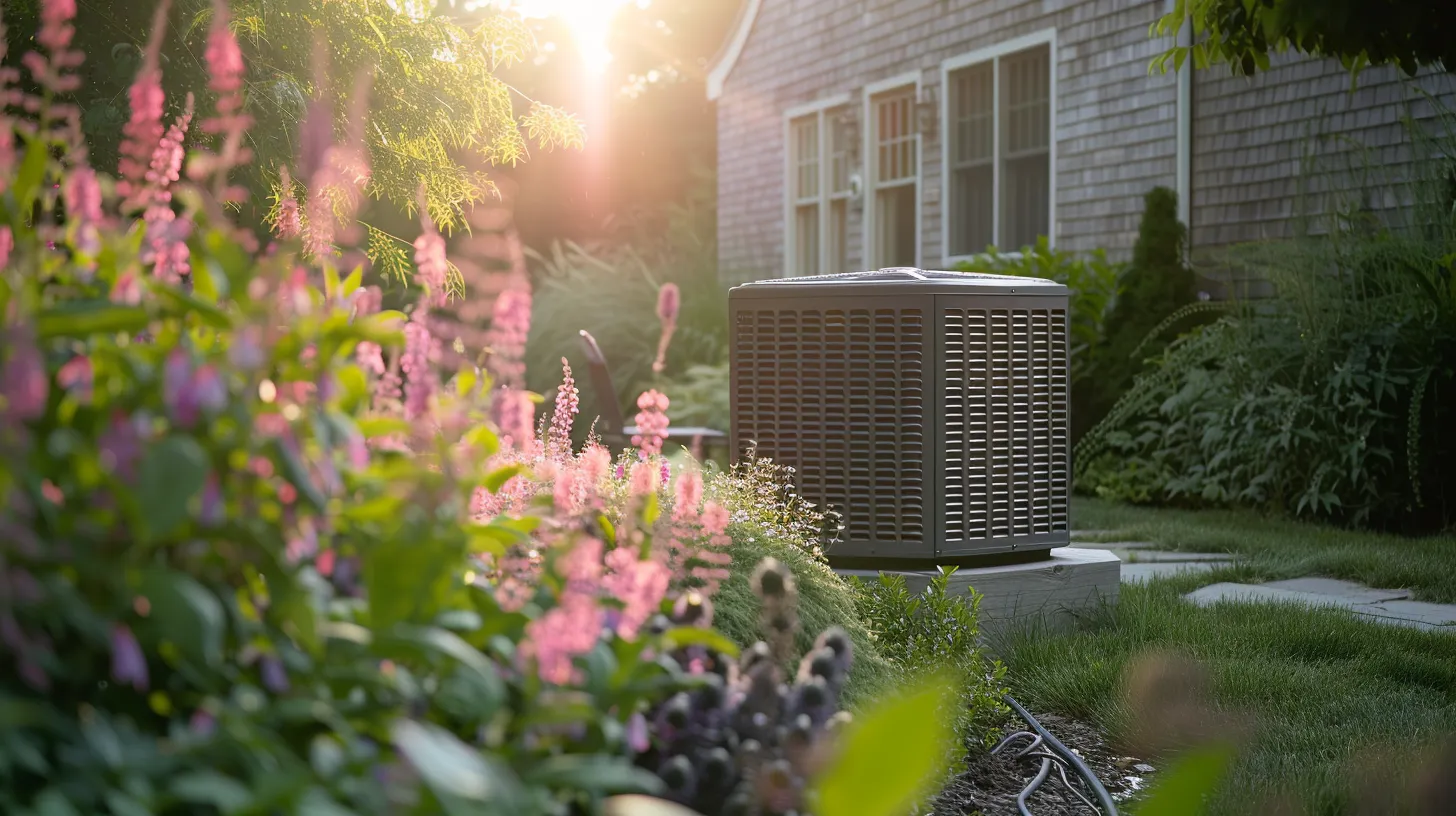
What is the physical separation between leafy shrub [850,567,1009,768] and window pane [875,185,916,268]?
27.2 feet

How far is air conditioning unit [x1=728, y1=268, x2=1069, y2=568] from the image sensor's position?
12.7ft

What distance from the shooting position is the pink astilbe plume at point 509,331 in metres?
1.36

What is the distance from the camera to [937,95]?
35.5 feet

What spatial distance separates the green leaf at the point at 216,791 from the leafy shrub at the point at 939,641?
221 cm

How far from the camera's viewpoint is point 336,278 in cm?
139

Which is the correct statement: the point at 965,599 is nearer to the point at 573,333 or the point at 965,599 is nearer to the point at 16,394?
the point at 16,394

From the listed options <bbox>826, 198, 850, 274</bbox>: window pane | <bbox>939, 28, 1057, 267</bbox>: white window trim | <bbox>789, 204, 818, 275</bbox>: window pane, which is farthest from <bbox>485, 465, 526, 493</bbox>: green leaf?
<bbox>789, 204, 818, 275</bbox>: window pane

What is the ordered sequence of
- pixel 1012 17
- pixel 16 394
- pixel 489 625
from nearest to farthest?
pixel 16 394
pixel 489 625
pixel 1012 17

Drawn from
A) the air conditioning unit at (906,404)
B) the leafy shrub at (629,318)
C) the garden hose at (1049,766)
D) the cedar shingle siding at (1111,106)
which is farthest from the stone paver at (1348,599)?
the leafy shrub at (629,318)

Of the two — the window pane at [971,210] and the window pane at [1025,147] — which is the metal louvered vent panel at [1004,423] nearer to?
the window pane at [1025,147]

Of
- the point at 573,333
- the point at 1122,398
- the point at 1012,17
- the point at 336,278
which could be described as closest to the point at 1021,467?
the point at 336,278

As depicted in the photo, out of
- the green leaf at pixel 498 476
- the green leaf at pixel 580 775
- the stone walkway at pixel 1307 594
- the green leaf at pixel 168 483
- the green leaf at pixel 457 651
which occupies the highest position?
the green leaf at pixel 168 483

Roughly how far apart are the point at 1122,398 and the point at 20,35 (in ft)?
19.1

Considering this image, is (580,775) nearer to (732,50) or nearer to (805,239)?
(805,239)
